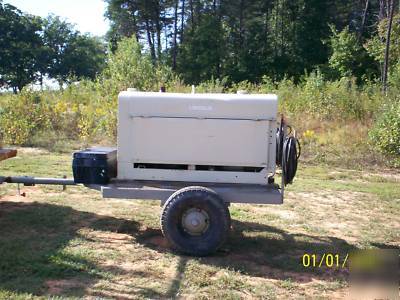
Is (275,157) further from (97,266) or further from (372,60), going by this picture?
(372,60)

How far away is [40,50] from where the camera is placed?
4881cm

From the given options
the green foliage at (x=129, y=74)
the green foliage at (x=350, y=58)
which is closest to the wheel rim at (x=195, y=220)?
the green foliage at (x=129, y=74)

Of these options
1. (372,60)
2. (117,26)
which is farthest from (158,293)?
(117,26)

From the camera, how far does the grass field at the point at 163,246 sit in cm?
447

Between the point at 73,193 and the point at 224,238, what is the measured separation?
3.84m

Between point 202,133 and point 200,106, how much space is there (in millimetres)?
309

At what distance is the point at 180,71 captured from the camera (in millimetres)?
43562

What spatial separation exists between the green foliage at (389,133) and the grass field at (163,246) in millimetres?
3479

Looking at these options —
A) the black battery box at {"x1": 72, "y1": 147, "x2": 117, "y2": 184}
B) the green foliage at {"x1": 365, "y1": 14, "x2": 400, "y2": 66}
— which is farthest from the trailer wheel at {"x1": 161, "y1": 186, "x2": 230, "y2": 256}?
the green foliage at {"x1": 365, "y1": 14, "x2": 400, "y2": 66}

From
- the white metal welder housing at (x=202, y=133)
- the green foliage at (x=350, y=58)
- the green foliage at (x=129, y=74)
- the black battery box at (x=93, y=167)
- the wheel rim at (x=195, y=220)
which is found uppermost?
the green foliage at (x=350, y=58)

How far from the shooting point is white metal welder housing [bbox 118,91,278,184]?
215 inches
